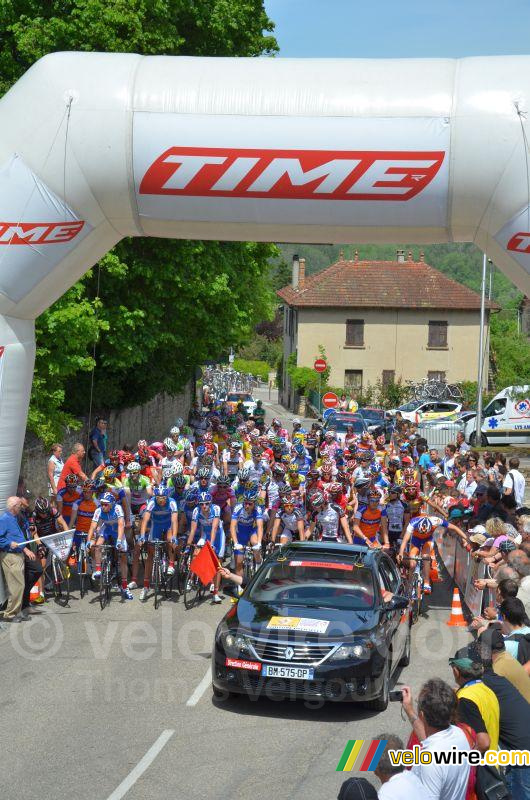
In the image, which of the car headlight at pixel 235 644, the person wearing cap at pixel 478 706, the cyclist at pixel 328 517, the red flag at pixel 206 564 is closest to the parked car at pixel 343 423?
the cyclist at pixel 328 517

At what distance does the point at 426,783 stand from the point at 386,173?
7741 mm

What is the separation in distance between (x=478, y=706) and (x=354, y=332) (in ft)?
184

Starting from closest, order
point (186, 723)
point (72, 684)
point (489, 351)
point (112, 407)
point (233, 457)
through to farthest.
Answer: point (186, 723), point (72, 684), point (233, 457), point (112, 407), point (489, 351)

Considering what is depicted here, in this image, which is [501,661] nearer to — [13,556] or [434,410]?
[13,556]

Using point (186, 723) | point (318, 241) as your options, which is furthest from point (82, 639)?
point (318, 241)

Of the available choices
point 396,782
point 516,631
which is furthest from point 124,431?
point 396,782

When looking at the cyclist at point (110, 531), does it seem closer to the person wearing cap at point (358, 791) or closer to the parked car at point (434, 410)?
the person wearing cap at point (358, 791)

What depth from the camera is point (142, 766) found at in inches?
352

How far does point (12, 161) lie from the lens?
12.5 metres

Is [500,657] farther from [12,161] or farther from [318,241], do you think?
[12,161]

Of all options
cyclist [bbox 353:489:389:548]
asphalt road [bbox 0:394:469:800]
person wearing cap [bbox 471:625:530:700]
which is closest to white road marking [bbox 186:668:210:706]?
asphalt road [bbox 0:394:469:800]

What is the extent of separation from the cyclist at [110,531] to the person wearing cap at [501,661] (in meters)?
8.54

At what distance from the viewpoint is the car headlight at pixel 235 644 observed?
10375 mm

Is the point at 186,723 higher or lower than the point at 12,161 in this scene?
lower
